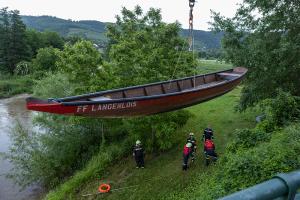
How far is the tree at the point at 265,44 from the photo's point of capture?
1454 cm

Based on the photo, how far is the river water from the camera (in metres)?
19.7

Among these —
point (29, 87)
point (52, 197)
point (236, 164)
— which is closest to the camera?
point (236, 164)

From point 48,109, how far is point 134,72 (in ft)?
31.5

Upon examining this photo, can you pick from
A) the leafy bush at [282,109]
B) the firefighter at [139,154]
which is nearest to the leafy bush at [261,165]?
the leafy bush at [282,109]

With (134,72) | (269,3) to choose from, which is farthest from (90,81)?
(269,3)

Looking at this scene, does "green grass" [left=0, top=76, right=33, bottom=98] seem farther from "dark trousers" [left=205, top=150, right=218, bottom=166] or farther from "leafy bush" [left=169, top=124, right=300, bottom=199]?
"leafy bush" [left=169, top=124, right=300, bottom=199]

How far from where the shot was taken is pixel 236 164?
10250 mm

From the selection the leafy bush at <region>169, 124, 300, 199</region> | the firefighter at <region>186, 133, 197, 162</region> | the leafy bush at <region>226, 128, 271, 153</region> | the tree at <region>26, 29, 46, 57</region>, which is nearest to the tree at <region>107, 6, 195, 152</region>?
the firefighter at <region>186, 133, 197, 162</region>

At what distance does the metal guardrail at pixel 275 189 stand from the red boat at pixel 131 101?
24.5 feet

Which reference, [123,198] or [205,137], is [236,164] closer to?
[205,137]

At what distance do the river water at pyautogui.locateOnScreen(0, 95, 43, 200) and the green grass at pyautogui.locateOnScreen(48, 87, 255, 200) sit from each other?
145 inches

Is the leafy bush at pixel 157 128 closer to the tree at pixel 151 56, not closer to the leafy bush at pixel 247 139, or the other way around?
the tree at pixel 151 56

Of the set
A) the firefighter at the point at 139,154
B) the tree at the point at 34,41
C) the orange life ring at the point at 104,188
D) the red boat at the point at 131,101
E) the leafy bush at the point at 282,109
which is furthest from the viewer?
the tree at the point at 34,41

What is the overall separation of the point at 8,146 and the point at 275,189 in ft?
89.2
